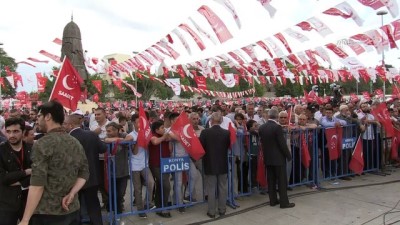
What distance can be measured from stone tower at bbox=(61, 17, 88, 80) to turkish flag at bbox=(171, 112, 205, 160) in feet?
55.4

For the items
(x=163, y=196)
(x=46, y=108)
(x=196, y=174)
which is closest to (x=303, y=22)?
(x=196, y=174)

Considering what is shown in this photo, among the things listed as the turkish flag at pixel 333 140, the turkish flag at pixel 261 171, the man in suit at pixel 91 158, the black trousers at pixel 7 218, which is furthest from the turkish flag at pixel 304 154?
the black trousers at pixel 7 218

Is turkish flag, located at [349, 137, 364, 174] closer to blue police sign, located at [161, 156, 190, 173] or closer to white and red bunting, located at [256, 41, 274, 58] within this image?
blue police sign, located at [161, 156, 190, 173]

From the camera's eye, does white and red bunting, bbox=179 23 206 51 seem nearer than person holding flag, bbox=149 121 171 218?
No

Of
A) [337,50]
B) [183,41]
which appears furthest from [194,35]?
[337,50]

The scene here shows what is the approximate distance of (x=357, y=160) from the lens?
Answer: 25.7ft

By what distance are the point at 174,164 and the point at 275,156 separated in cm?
176

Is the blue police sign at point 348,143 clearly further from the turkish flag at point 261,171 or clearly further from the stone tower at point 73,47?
the stone tower at point 73,47

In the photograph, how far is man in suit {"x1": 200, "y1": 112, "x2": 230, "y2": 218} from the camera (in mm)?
5637

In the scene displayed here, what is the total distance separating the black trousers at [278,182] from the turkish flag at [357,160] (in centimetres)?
257

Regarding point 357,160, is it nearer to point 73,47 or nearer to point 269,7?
point 269,7

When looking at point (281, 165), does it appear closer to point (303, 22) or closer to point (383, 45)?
point (303, 22)

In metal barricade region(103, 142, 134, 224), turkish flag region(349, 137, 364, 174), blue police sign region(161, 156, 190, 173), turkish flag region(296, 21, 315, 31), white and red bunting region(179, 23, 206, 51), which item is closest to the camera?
metal barricade region(103, 142, 134, 224)

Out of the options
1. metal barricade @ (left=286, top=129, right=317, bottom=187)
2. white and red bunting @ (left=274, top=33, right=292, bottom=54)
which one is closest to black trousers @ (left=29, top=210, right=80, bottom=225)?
metal barricade @ (left=286, top=129, right=317, bottom=187)
